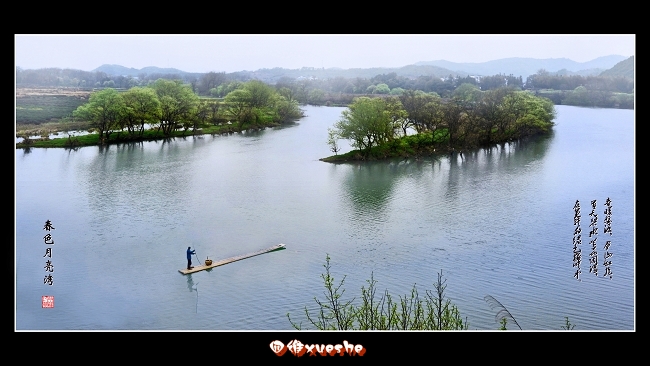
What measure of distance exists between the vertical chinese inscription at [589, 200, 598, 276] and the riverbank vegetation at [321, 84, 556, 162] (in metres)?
3.02

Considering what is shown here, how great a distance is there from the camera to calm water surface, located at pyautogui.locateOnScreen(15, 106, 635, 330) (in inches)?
212

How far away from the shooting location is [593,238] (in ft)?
18.6

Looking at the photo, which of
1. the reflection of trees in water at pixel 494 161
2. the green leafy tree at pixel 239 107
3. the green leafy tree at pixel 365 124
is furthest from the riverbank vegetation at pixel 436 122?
the green leafy tree at pixel 239 107

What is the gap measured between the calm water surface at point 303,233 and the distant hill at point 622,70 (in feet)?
1.42

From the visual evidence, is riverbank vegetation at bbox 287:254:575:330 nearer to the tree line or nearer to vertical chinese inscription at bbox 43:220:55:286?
vertical chinese inscription at bbox 43:220:55:286

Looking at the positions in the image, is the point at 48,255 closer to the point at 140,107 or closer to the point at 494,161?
the point at 140,107

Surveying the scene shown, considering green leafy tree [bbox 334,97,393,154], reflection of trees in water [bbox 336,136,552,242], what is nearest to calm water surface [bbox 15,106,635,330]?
reflection of trees in water [bbox 336,136,552,242]

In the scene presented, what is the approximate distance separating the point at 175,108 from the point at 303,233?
15.2 ft

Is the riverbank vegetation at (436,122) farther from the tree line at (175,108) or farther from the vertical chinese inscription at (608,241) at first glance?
the vertical chinese inscription at (608,241)
